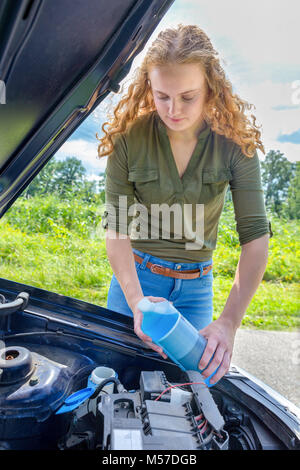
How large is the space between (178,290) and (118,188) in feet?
1.72

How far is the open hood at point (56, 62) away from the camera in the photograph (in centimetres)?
79

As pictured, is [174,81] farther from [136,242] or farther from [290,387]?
[290,387]

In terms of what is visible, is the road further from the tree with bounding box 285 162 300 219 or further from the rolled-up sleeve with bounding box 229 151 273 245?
the tree with bounding box 285 162 300 219

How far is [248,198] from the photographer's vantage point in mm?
1456

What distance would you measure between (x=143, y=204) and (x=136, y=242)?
18 cm

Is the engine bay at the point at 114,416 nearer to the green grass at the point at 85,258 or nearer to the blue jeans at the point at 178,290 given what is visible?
the blue jeans at the point at 178,290

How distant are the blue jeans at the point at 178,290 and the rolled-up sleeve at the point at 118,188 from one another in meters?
0.20

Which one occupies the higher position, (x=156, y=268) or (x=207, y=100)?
(x=207, y=100)

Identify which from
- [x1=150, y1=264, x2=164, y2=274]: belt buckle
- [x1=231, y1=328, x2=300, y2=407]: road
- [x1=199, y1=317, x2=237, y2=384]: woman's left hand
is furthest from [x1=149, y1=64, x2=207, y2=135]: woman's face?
[x1=231, y1=328, x2=300, y2=407]: road

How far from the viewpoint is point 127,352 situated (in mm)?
1324

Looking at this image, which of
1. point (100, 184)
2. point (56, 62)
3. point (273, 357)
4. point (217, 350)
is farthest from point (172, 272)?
point (100, 184)

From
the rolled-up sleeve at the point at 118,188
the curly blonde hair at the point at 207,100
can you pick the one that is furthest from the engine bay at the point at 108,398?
the curly blonde hair at the point at 207,100

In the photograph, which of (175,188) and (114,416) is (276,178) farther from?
(114,416)
